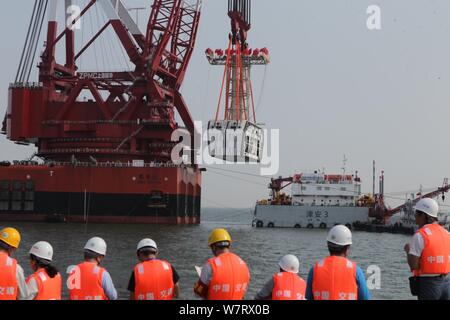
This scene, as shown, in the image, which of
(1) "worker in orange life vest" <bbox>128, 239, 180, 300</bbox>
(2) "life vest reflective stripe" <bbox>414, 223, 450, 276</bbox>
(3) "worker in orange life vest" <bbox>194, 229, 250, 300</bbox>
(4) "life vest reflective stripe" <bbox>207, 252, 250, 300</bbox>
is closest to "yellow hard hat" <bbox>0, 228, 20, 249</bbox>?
(1) "worker in orange life vest" <bbox>128, 239, 180, 300</bbox>

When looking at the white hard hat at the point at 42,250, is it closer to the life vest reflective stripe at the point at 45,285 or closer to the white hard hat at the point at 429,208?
the life vest reflective stripe at the point at 45,285

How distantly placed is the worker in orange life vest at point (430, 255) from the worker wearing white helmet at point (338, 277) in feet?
4.17

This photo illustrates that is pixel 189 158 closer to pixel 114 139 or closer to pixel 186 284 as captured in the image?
pixel 114 139

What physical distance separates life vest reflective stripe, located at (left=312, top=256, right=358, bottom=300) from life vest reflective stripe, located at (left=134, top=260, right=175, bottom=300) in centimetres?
186

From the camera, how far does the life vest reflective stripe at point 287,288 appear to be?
23.8ft

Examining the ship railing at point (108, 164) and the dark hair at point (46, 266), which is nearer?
the dark hair at point (46, 266)

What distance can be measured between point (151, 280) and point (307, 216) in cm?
6905

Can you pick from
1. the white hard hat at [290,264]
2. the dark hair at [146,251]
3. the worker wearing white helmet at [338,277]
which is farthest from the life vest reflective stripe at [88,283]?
the worker wearing white helmet at [338,277]

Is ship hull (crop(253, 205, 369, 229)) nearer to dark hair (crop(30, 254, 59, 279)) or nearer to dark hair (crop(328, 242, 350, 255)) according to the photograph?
dark hair (crop(30, 254, 59, 279))

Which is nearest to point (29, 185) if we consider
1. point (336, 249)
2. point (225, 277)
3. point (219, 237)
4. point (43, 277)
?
point (43, 277)

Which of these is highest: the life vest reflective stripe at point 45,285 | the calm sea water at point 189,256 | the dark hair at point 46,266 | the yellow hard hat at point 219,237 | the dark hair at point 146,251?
the yellow hard hat at point 219,237

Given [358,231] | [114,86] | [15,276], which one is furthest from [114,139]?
[15,276]

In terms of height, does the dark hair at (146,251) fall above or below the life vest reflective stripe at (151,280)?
above

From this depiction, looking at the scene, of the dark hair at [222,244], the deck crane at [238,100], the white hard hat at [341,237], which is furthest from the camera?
the deck crane at [238,100]
